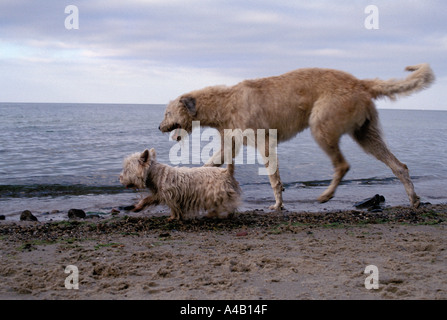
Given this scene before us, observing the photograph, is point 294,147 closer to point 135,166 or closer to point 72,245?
point 135,166

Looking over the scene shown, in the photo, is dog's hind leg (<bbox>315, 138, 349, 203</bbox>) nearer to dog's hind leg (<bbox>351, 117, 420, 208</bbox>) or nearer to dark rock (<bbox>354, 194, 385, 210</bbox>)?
dog's hind leg (<bbox>351, 117, 420, 208</bbox>)

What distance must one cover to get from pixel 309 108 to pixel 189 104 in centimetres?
204

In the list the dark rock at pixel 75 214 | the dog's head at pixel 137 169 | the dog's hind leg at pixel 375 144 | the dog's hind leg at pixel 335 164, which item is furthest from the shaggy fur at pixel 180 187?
the dog's hind leg at pixel 375 144

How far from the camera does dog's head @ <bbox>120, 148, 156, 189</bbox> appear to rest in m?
6.66

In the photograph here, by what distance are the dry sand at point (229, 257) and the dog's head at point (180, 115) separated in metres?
1.75

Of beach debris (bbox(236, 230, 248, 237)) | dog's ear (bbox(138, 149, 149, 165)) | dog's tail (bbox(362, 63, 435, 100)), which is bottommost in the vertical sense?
beach debris (bbox(236, 230, 248, 237))

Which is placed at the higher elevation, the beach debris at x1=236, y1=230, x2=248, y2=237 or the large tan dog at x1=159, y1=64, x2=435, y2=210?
the large tan dog at x1=159, y1=64, x2=435, y2=210

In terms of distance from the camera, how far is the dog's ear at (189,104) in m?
7.54

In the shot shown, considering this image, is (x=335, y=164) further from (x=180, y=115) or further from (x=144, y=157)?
(x=144, y=157)

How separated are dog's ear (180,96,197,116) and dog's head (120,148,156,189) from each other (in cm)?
123

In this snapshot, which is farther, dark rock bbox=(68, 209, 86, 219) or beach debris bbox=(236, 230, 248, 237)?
dark rock bbox=(68, 209, 86, 219)

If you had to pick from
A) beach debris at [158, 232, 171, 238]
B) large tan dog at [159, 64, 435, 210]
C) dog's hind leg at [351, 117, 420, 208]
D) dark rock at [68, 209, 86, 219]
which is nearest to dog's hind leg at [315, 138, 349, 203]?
large tan dog at [159, 64, 435, 210]

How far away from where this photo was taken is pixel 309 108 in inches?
283

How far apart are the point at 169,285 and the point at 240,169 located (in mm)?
9717
